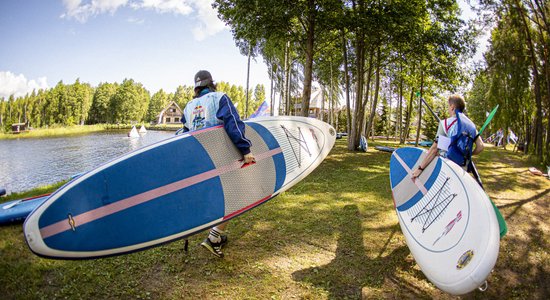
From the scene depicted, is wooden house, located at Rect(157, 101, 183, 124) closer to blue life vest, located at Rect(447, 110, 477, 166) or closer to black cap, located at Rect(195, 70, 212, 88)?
black cap, located at Rect(195, 70, 212, 88)

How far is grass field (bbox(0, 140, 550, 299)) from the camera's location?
246 cm

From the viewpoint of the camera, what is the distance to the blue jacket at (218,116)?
113 inches

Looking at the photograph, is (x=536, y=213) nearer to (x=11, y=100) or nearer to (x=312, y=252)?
(x=312, y=252)

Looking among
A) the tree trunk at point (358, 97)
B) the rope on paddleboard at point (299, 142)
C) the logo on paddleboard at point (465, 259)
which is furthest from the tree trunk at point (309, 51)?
the logo on paddleboard at point (465, 259)

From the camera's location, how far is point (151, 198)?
2.62 metres

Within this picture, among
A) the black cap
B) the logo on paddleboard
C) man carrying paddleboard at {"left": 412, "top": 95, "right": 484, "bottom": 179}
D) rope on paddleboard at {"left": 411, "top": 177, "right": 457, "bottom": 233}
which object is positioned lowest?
the logo on paddleboard

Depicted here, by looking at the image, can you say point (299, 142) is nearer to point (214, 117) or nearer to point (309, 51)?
point (214, 117)

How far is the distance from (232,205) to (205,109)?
1051mm

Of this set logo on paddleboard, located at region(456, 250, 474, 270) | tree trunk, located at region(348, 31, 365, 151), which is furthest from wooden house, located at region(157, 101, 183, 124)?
logo on paddleboard, located at region(456, 250, 474, 270)

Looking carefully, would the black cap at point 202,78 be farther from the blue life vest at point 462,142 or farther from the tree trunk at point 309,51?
the tree trunk at point 309,51

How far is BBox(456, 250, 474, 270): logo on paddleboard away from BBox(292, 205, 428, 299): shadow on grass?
2.09 ft

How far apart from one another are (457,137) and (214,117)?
97.9 inches

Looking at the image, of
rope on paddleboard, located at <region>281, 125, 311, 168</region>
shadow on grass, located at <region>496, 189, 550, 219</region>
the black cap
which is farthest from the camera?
shadow on grass, located at <region>496, 189, 550, 219</region>

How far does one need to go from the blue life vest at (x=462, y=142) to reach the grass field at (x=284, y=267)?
1166mm
